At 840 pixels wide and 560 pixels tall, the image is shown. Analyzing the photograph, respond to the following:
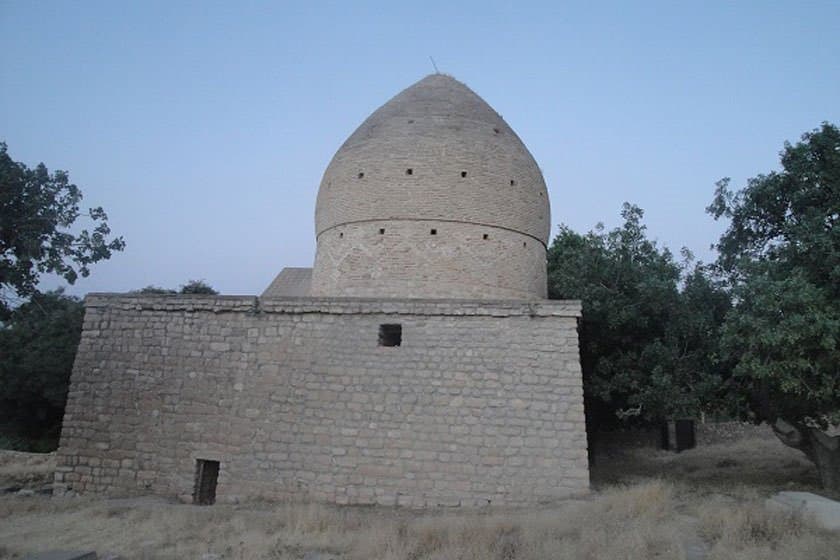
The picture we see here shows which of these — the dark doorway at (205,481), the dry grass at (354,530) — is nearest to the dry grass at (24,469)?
the dry grass at (354,530)

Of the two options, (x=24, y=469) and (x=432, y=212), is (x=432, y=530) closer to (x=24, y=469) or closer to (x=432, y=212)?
(x=432, y=212)

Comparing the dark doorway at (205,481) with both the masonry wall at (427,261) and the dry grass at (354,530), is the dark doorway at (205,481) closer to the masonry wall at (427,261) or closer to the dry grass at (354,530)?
the dry grass at (354,530)

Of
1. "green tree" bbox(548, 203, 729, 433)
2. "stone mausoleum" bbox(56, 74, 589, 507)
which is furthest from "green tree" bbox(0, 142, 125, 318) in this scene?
"green tree" bbox(548, 203, 729, 433)

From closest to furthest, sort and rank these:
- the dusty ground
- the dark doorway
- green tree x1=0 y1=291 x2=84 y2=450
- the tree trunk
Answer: the dusty ground, the dark doorway, the tree trunk, green tree x1=0 y1=291 x2=84 y2=450

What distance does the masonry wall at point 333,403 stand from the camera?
8.59 meters

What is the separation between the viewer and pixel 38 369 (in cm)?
2330

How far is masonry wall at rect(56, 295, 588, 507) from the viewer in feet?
28.2

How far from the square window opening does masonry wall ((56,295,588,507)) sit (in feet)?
0.62

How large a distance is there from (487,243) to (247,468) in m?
6.52

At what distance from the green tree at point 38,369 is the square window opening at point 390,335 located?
1908 centimetres

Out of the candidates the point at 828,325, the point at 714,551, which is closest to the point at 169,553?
the point at 714,551

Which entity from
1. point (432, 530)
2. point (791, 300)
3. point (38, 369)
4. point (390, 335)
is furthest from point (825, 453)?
point (38, 369)

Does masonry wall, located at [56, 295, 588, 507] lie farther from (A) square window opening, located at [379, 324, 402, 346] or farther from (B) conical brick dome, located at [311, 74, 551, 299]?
(B) conical brick dome, located at [311, 74, 551, 299]

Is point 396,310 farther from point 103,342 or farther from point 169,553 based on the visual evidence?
point 103,342
